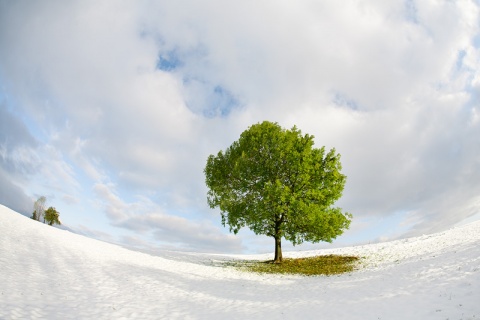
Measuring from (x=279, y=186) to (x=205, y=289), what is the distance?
47.5 ft

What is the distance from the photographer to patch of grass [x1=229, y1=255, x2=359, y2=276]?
30.3 metres

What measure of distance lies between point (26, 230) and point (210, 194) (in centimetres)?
1936

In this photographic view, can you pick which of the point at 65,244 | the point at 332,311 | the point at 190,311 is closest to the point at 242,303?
the point at 190,311

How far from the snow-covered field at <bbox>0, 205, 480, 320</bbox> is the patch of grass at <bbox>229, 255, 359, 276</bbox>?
2.90 m

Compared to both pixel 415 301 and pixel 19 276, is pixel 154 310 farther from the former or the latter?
pixel 415 301

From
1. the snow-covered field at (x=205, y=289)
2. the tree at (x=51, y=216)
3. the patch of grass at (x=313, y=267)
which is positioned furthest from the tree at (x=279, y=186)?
the tree at (x=51, y=216)

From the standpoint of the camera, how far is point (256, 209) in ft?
113

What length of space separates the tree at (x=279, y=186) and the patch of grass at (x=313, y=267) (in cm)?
256

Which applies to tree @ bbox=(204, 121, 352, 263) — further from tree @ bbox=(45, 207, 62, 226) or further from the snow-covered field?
tree @ bbox=(45, 207, 62, 226)

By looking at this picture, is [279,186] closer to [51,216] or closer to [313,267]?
[313,267]

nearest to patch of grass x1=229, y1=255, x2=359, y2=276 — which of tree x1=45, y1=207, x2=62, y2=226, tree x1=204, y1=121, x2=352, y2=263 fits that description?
tree x1=204, y1=121, x2=352, y2=263

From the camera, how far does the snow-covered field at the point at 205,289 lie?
14.4m

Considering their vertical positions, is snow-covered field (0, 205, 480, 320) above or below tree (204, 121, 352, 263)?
below

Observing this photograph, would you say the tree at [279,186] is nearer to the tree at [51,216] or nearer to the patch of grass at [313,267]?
the patch of grass at [313,267]
